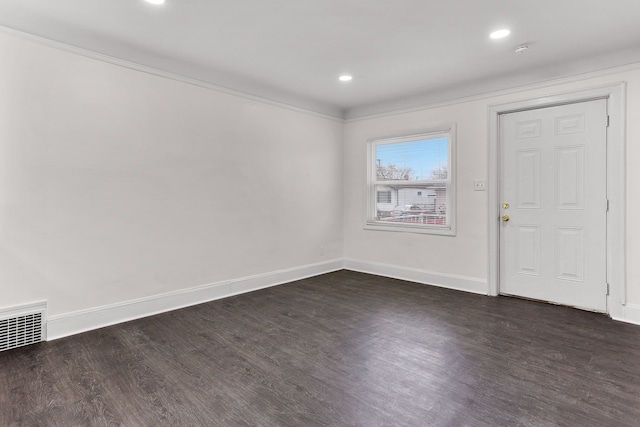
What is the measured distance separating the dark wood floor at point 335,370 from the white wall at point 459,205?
86 cm

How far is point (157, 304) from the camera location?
3.44 m

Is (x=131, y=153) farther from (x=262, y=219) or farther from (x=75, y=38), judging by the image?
(x=262, y=219)

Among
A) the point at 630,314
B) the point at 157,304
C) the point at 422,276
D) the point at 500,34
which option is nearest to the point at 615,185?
the point at 630,314

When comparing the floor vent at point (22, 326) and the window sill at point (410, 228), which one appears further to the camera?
the window sill at point (410, 228)

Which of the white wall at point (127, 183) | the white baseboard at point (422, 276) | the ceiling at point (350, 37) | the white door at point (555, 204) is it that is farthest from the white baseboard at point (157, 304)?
the white door at point (555, 204)

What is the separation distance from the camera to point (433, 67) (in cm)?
365

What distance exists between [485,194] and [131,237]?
3.90m

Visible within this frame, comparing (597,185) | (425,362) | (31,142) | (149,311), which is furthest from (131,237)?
(597,185)

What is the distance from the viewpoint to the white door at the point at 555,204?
3.44 metres

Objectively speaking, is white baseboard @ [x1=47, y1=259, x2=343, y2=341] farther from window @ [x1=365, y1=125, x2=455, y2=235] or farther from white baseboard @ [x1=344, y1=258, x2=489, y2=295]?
window @ [x1=365, y1=125, x2=455, y2=235]

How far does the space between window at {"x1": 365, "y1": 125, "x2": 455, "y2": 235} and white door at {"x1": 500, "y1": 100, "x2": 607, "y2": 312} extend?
693 mm

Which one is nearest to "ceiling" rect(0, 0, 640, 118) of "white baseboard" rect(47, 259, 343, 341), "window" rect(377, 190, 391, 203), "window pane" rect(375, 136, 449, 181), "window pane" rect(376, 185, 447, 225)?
"window pane" rect(375, 136, 449, 181)

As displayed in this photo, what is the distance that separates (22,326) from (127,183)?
54.3 inches

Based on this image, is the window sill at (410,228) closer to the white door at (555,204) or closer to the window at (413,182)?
the window at (413,182)
